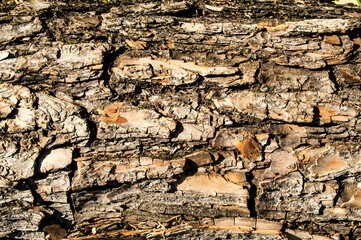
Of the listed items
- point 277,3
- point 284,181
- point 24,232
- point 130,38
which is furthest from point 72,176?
point 277,3

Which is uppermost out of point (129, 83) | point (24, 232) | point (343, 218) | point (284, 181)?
point (129, 83)

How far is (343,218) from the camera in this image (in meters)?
3.01

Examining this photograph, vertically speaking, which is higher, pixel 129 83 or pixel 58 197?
pixel 129 83

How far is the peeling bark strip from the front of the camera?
2.86 metres

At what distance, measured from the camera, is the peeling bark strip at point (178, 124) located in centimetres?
286

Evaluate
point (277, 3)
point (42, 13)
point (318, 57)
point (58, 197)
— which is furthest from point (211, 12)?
point (58, 197)

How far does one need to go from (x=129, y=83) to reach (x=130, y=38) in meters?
0.53

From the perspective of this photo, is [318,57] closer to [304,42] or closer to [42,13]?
[304,42]

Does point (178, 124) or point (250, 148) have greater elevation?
point (178, 124)

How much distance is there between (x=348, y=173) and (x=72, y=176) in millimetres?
2979

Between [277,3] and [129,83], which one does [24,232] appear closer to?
[129,83]

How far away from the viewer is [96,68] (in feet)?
9.50

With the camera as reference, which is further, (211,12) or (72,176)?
(211,12)

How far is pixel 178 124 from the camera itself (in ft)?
9.49
